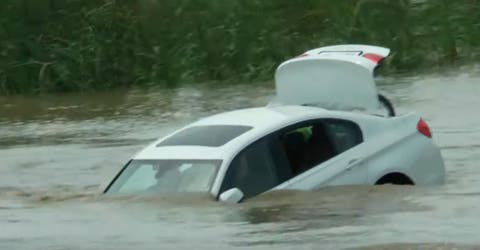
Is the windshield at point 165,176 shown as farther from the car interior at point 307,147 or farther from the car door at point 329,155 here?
the car interior at point 307,147

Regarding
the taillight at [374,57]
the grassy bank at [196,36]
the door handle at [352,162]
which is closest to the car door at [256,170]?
the door handle at [352,162]

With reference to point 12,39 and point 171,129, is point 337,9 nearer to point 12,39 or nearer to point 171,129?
point 12,39

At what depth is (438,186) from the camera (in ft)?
44.6

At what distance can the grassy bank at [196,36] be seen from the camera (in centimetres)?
2950

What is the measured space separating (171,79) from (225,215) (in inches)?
718

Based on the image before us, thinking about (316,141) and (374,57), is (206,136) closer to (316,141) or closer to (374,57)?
(316,141)

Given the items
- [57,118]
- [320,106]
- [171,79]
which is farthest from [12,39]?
[320,106]

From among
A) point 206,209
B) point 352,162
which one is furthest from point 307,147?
point 206,209

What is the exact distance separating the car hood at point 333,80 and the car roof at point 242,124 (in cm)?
82

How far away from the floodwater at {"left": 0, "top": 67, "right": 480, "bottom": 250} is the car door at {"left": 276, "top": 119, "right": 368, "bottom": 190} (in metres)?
0.10

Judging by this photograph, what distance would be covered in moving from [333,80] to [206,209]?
301 centimetres

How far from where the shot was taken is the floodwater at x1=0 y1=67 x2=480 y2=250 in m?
10.5

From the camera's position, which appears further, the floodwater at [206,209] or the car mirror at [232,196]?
the car mirror at [232,196]

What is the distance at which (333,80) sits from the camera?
1455cm
